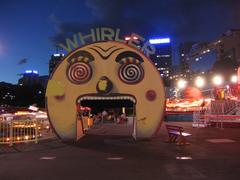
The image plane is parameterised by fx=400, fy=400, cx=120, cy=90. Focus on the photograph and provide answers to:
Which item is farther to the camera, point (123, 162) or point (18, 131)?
point (18, 131)

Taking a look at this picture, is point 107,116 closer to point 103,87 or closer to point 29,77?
point 103,87

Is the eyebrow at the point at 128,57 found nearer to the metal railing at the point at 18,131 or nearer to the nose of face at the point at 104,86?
the nose of face at the point at 104,86

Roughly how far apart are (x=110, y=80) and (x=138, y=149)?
5.33m

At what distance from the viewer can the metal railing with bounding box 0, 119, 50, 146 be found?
2017 cm

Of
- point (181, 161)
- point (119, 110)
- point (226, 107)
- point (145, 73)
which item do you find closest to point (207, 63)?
point (119, 110)

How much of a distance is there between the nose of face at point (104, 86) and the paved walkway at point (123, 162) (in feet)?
12.6

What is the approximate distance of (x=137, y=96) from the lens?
21.6m

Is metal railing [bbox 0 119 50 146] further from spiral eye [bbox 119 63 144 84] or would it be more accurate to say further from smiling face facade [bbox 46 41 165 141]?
spiral eye [bbox 119 63 144 84]

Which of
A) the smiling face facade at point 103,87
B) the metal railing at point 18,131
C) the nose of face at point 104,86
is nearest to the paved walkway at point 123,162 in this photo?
the metal railing at point 18,131

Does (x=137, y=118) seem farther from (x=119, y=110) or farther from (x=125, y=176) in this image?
(x=119, y=110)

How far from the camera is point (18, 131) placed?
21.4 meters

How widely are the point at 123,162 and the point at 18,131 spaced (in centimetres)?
960

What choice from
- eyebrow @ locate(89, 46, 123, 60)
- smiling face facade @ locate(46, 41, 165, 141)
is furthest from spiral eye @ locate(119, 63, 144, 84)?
eyebrow @ locate(89, 46, 123, 60)

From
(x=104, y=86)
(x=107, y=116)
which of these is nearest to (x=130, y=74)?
(x=104, y=86)
